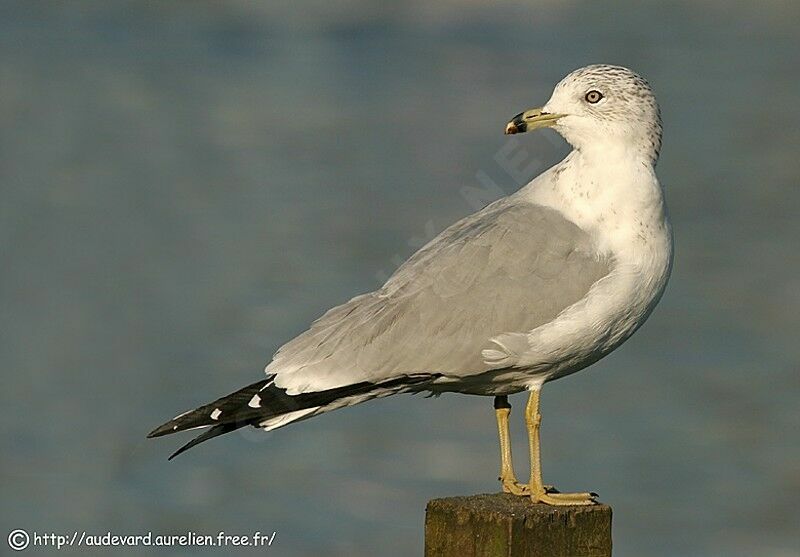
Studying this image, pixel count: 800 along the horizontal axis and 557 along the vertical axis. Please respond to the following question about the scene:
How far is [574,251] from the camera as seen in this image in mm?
4137

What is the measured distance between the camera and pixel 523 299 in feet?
13.5

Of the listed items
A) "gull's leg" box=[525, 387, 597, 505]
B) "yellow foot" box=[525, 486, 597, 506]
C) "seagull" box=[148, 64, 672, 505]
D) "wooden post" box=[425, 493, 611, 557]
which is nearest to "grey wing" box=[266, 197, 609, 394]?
"seagull" box=[148, 64, 672, 505]


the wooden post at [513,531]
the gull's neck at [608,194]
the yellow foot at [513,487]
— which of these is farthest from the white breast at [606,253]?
the wooden post at [513,531]

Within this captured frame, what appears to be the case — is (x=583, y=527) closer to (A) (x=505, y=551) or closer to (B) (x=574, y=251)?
(A) (x=505, y=551)

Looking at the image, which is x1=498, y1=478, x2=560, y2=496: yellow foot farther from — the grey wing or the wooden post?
the wooden post

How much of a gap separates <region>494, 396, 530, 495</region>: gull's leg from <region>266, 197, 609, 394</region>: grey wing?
367 millimetres

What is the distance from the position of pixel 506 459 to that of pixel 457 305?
0.53 m

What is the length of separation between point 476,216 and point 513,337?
539 mm

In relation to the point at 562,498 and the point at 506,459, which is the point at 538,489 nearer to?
the point at 562,498

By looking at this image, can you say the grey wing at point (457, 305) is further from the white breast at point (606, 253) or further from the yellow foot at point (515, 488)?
the yellow foot at point (515, 488)

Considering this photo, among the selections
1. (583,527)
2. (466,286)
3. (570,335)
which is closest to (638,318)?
(570,335)

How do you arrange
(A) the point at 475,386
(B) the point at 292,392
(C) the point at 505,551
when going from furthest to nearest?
(A) the point at 475,386 < (B) the point at 292,392 < (C) the point at 505,551

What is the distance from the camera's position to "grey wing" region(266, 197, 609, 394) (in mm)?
4023

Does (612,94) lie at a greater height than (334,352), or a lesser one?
greater
